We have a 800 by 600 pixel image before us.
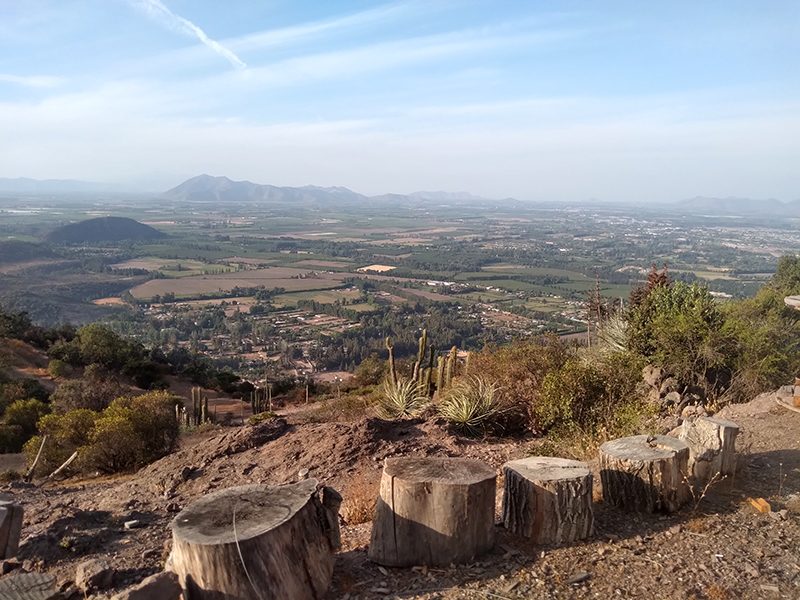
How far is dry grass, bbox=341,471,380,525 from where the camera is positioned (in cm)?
520

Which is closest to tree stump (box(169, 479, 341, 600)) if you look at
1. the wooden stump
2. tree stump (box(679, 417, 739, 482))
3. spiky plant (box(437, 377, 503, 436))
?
the wooden stump

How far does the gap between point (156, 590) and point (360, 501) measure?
2.68 m

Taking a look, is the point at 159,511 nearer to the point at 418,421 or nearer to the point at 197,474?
the point at 197,474

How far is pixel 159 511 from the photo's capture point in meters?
6.16

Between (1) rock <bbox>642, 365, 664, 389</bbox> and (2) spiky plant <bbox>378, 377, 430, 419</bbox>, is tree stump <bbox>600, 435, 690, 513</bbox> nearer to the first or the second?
(1) rock <bbox>642, 365, 664, 389</bbox>

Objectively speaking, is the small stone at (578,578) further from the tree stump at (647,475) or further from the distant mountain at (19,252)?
the distant mountain at (19,252)

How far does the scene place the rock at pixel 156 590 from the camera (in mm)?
2891

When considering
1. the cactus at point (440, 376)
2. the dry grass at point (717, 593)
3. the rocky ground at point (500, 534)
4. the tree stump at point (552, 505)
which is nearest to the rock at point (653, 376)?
the rocky ground at point (500, 534)

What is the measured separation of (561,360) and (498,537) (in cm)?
588

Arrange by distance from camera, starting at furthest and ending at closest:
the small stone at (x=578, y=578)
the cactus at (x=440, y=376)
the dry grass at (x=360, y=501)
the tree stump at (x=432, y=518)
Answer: the cactus at (x=440, y=376) < the dry grass at (x=360, y=501) < the tree stump at (x=432, y=518) < the small stone at (x=578, y=578)

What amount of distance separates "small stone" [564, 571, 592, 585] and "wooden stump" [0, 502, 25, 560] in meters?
4.16

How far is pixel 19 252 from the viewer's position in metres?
72.8

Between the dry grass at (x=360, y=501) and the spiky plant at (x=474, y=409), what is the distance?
2216mm

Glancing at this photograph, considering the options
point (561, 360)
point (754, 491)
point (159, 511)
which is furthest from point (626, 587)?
point (561, 360)
